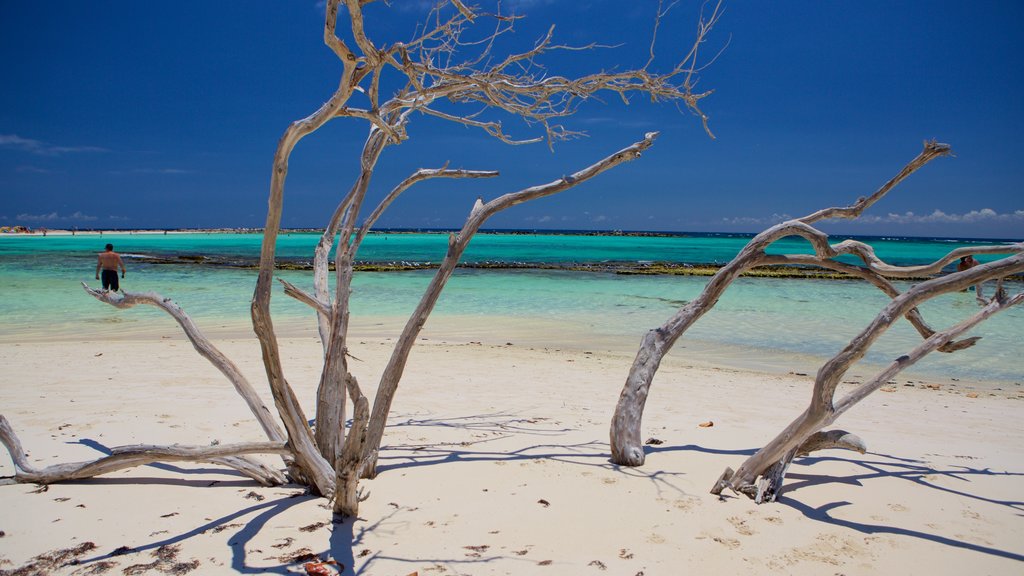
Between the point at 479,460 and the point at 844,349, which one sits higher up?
the point at 844,349

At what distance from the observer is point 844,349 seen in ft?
10.2

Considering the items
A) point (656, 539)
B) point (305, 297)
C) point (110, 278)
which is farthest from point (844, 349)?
point (110, 278)

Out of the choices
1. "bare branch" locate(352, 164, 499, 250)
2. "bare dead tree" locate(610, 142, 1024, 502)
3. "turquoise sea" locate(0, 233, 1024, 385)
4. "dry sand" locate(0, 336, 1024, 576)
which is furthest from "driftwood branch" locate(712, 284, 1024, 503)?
"turquoise sea" locate(0, 233, 1024, 385)

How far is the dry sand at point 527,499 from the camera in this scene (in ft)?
8.59

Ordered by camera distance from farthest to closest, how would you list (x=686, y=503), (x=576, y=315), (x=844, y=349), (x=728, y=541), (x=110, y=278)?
(x=576, y=315)
(x=110, y=278)
(x=686, y=503)
(x=844, y=349)
(x=728, y=541)

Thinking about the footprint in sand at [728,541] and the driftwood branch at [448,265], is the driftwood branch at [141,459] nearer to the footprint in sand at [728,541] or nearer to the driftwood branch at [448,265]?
the driftwood branch at [448,265]

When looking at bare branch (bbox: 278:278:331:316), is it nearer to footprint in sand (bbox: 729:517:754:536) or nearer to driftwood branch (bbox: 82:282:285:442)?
driftwood branch (bbox: 82:282:285:442)

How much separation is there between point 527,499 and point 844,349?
1.88 meters

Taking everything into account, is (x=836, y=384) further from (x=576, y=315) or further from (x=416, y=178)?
(x=576, y=315)

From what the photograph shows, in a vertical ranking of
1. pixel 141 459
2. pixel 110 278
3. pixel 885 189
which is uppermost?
pixel 885 189

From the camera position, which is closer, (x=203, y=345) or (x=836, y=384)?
(x=836, y=384)

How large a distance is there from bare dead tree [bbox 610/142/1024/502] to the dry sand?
0.73 feet

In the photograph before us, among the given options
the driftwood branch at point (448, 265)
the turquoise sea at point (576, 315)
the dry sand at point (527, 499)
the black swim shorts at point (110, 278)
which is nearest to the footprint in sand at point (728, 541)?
the dry sand at point (527, 499)

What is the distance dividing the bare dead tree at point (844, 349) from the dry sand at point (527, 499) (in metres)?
0.22
